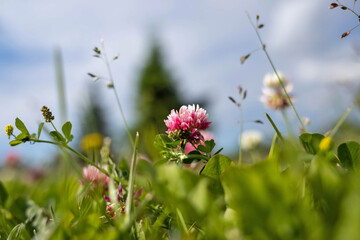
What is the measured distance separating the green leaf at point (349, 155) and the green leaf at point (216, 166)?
0.17 m

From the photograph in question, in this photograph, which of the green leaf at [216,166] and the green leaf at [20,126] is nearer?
the green leaf at [216,166]

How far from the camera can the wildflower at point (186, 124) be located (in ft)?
2.21

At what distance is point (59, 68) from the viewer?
56 cm

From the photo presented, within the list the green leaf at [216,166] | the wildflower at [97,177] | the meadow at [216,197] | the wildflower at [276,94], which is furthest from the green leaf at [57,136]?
the wildflower at [276,94]

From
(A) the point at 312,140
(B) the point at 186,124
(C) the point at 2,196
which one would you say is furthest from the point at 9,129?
(A) the point at 312,140

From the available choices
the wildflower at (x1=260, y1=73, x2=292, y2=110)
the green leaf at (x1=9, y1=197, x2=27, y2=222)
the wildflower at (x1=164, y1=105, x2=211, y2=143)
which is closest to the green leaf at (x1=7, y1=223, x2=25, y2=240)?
the green leaf at (x1=9, y1=197, x2=27, y2=222)

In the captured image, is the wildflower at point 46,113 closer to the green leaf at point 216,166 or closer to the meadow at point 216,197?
the meadow at point 216,197

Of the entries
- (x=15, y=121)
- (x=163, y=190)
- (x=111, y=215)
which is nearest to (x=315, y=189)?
(x=163, y=190)

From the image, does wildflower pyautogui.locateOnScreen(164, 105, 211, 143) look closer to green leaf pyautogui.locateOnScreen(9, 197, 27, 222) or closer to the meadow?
the meadow

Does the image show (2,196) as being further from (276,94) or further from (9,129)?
(276,94)

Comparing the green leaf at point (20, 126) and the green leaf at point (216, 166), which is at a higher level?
the green leaf at point (20, 126)

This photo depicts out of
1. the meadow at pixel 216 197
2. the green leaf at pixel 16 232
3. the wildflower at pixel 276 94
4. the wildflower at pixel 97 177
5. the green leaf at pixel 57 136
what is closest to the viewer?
the meadow at pixel 216 197

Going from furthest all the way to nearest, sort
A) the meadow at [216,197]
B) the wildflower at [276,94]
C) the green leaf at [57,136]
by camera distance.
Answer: the wildflower at [276,94], the green leaf at [57,136], the meadow at [216,197]

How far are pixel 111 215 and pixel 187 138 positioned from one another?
21 cm
